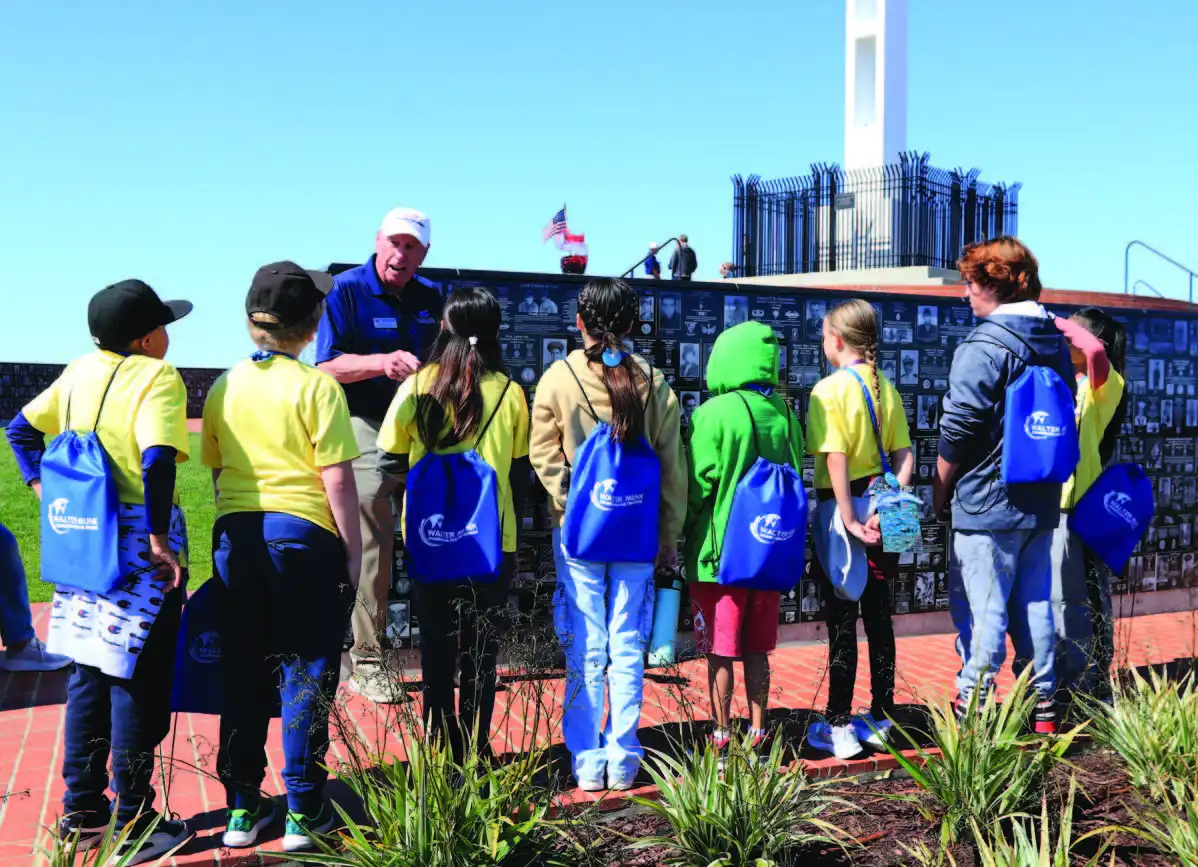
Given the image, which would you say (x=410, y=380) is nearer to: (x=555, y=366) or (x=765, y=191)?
(x=555, y=366)

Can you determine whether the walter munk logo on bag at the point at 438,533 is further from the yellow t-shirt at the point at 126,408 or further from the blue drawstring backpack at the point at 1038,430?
the blue drawstring backpack at the point at 1038,430

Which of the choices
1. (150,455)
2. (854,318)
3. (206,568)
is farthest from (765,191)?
(150,455)

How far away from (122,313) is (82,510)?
2.22 feet

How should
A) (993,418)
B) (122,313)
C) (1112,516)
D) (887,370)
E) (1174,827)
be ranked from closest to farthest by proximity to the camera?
(1174,827) → (122,313) → (993,418) → (1112,516) → (887,370)

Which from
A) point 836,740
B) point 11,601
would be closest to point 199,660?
point 836,740

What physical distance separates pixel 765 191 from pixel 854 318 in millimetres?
18015

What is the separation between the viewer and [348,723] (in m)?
4.41

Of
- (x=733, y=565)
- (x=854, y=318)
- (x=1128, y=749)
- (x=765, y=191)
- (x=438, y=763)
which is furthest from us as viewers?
(x=765, y=191)

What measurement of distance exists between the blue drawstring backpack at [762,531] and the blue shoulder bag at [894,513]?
40 centimetres

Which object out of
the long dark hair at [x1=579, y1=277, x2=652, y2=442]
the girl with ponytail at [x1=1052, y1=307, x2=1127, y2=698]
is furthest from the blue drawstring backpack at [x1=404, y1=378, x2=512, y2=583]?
the girl with ponytail at [x1=1052, y1=307, x2=1127, y2=698]

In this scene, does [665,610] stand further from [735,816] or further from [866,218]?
[866,218]

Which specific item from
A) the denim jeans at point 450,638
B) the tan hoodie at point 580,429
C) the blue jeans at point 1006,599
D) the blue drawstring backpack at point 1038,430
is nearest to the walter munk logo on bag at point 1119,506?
the blue jeans at point 1006,599

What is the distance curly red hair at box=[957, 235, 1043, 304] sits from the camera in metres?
4.67

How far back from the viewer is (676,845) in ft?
10.8
